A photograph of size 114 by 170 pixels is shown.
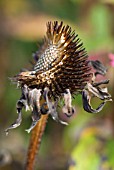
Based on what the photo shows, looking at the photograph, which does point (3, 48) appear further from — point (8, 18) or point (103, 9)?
point (103, 9)

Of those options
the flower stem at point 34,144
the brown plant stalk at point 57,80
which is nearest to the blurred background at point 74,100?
the flower stem at point 34,144

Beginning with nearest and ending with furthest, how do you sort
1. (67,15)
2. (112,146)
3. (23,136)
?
(112,146), (23,136), (67,15)

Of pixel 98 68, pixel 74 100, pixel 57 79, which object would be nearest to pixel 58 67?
pixel 57 79

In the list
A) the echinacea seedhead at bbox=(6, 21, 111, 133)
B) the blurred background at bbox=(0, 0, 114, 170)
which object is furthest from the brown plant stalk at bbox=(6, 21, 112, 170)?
the blurred background at bbox=(0, 0, 114, 170)

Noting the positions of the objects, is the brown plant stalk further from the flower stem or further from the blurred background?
the blurred background

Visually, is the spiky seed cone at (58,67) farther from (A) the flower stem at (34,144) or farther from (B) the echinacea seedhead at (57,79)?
(A) the flower stem at (34,144)

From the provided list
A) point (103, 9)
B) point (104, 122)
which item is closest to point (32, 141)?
point (104, 122)
